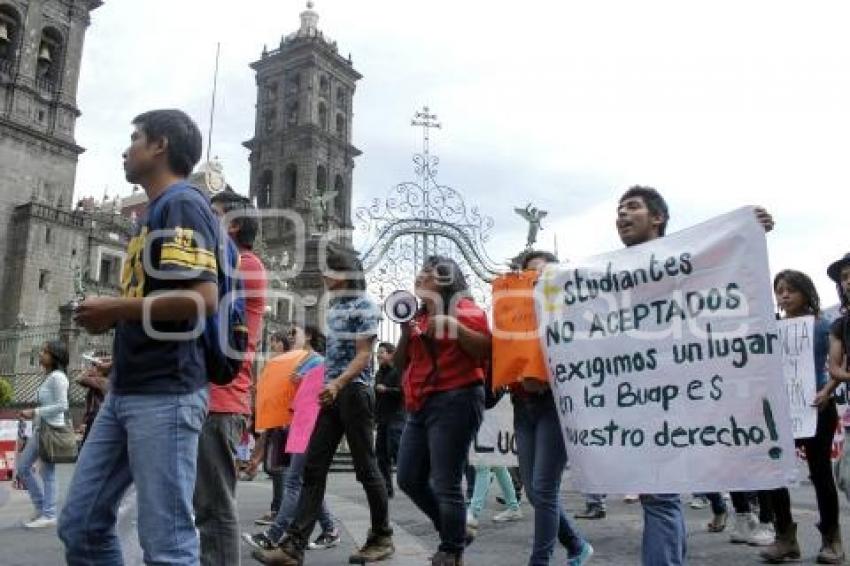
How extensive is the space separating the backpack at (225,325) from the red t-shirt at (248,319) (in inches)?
26.2

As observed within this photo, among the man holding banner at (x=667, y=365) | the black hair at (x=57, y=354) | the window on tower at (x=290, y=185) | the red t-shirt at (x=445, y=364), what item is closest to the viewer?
the man holding banner at (x=667, y=365)

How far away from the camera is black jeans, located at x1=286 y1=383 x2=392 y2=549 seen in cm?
482

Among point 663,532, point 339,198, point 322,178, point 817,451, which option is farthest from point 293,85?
point 663,532

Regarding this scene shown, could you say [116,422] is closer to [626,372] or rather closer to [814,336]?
[626,372]

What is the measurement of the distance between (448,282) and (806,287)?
2698 mm

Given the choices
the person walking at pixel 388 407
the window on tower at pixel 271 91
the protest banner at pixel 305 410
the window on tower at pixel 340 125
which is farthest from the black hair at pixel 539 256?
the window on tower at pixel 340 125

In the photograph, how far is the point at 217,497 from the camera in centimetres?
331

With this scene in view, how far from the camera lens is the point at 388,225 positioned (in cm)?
2203

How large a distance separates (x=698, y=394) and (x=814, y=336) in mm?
2393

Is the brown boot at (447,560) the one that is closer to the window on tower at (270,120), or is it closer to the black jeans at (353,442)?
the black jeans at (353,442)

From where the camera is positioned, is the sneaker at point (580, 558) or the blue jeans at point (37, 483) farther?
the blue jeans at point (37, 483)

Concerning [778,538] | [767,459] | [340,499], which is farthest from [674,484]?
[340,499]

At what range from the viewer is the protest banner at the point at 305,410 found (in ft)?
17.9

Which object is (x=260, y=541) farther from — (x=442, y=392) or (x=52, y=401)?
(x=52, y=401)
